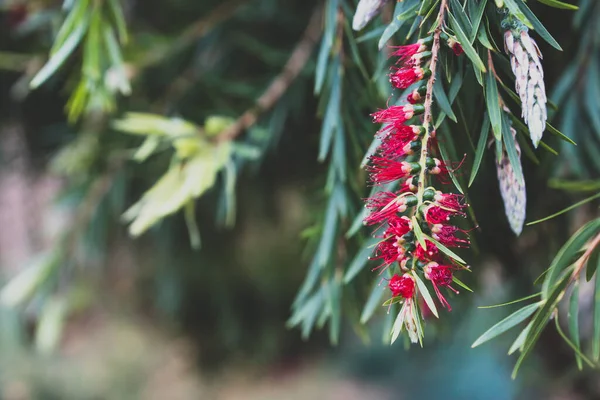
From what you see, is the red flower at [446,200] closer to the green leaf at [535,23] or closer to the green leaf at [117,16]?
→ the green leaf at [535,23]

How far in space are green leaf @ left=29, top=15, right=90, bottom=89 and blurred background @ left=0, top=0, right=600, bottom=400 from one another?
37mm

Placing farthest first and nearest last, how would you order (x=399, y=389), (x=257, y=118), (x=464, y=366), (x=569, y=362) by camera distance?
(x=399, y=389) < (x=464, y=366) < (x=569, y=362) < (x=257, y=118)

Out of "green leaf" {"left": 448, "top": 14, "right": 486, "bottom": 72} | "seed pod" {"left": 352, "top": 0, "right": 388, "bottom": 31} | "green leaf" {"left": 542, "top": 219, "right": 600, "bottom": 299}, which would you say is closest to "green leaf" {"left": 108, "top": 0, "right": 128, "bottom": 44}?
"seed pod" {"left": 352, "top": 0, "right": 388, "bottom": 31}

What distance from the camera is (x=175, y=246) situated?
5.24ft

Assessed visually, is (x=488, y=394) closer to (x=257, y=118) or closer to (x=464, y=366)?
(x=464, y=366)

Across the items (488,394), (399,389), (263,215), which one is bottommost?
(399,389)

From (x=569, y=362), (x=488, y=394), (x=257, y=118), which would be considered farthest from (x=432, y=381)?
(x=257, y=118)

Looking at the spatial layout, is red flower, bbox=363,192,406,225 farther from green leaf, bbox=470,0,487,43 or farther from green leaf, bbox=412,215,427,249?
green leaf, bbox=470,0,487,43

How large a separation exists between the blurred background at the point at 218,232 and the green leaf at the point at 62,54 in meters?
0.04

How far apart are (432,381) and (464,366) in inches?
6.5

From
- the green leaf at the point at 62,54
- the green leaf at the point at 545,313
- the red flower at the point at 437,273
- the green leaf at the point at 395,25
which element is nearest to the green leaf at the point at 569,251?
the green leaf at the point at 545,313

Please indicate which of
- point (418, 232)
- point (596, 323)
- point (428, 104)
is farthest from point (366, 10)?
point (596, 323)

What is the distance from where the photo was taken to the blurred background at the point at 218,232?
0.98 m

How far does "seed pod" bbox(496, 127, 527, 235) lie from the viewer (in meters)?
0.52
